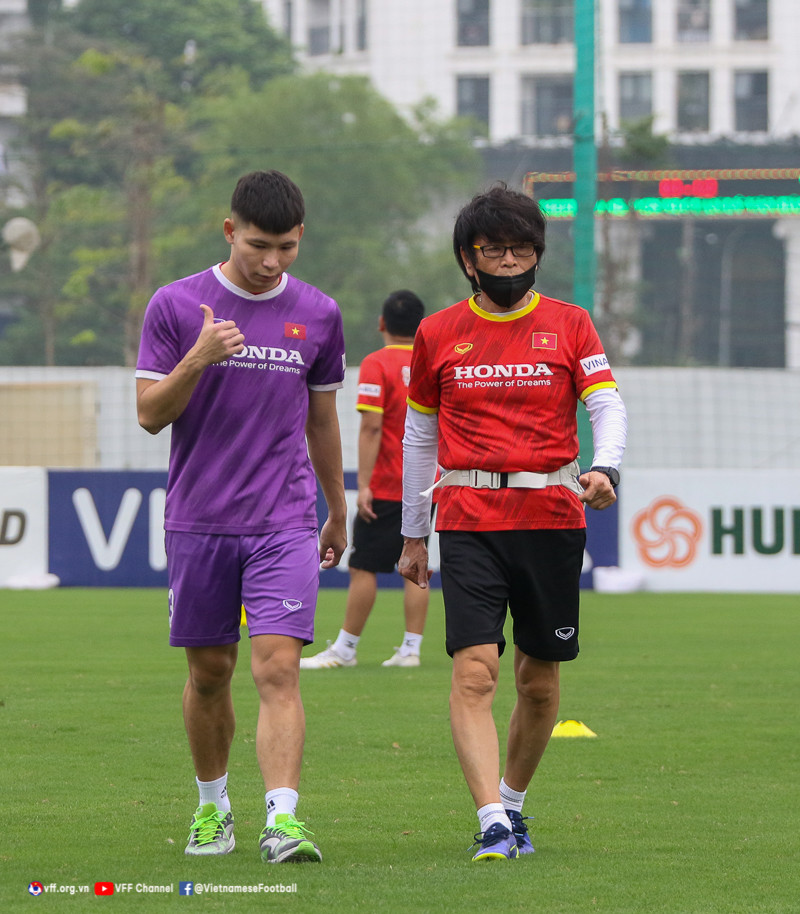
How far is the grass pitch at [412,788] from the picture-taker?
4.68 metres

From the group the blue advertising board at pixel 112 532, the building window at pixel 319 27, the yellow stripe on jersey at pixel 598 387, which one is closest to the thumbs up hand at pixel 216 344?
the yellow stripe on jersey at pixel 598 387

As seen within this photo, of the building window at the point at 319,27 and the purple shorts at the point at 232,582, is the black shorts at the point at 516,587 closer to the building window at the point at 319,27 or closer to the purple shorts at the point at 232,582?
the purple shorts at the point at 232,582

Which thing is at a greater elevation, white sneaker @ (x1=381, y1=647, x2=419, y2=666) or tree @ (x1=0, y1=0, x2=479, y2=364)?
tree @ (x1=0, y1=0, x2=479, y2=364)

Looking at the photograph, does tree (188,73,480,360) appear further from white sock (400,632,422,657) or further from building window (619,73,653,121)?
white sock (400,632,422,657)

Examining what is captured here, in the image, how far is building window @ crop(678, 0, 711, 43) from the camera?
70.8m

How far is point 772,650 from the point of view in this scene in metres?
11.6

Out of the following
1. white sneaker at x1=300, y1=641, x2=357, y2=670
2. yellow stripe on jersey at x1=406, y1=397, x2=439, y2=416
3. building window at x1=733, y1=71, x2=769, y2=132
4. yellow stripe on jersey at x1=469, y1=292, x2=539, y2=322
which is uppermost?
building window at x1=733, y1=71, x2=769, y2=132

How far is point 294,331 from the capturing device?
5129mm

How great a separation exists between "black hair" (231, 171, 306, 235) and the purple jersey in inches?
8.7

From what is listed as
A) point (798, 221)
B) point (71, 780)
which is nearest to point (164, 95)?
point (798, 221)

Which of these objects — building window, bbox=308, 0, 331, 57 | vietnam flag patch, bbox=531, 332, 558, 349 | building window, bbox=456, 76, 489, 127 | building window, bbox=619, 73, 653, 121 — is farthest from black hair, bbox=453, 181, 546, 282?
building window, bbox=308, 0, 331, 57

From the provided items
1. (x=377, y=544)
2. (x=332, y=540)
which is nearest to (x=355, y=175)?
(x=377, y=544)

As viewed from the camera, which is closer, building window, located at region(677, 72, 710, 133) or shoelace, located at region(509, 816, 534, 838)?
shoelace, located at region(509, 816, 534, 838)

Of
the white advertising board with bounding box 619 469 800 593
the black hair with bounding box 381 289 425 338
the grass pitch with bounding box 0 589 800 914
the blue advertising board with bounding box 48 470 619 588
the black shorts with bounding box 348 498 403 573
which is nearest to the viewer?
the grass pitch with bounding box 0 589 800 914
